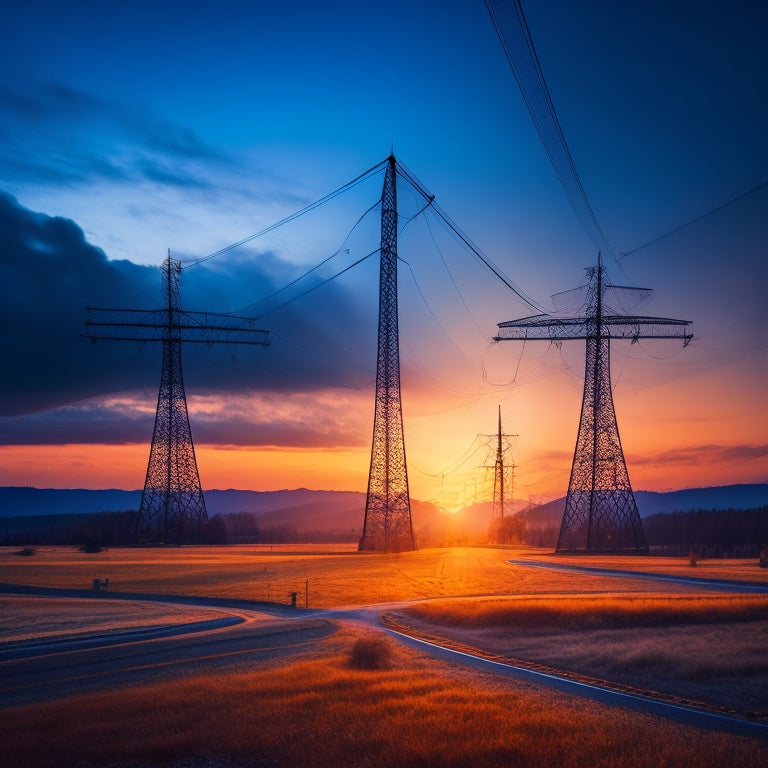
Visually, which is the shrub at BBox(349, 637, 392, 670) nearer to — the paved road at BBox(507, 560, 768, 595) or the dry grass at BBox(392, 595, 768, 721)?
the dry grass at BBox(392, 595, 768, 721)

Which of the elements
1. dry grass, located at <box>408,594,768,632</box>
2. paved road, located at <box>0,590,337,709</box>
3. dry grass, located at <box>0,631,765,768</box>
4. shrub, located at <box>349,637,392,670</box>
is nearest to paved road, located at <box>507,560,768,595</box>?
dry grass, located at <box>408,594,768,632</box>

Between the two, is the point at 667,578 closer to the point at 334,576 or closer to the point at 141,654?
the point at 334,576

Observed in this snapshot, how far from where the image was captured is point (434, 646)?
27.1 metres

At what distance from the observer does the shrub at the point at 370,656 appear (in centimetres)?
2262

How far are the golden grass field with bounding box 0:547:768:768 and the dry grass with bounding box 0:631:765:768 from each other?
45 millimetres

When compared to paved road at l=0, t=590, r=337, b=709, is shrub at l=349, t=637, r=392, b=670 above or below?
above

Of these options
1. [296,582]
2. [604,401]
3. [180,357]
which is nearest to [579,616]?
[296,582]

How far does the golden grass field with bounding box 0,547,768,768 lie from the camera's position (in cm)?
1354

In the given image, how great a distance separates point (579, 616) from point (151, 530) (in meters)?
70.6

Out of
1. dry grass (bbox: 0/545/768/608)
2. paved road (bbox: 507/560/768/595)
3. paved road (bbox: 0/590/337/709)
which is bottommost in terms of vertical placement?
dry grass (bbox: 0/545/768/608)

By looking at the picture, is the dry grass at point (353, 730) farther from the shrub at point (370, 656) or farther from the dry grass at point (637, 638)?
the dry grass at point (637, 638)

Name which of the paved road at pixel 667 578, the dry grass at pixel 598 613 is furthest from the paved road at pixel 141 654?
the paved road at pixel 667 578

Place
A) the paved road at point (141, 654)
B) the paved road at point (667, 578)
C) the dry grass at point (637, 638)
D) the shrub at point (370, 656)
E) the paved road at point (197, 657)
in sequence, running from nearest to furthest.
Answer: the paved road at point (197, 657), the dry grass at point (637, 638), the paved road at point (141, 654), the shrub at point (370, 656), the paved road at point (667, 578)

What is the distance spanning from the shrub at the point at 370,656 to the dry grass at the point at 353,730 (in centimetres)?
306
